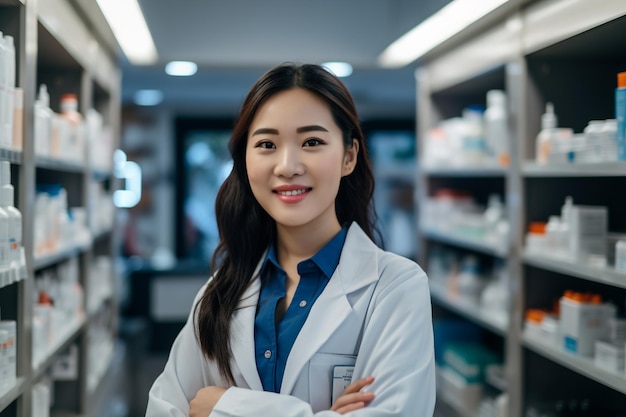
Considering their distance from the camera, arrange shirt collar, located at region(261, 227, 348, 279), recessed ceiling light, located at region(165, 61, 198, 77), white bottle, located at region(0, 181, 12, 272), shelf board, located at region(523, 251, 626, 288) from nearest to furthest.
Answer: shirt collar, located at region(261, 227, 348, 279) → white bottle, located at region(0, 181, 12, 272) → shelf board, located at region(523, 251, 626, 288) → recessed ceiling light, located at region(165, 61, 198, 77)

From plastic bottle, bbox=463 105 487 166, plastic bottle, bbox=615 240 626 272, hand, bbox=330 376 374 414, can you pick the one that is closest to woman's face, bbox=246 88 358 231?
hand, bbox=330 376 374 414

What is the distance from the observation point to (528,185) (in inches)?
123

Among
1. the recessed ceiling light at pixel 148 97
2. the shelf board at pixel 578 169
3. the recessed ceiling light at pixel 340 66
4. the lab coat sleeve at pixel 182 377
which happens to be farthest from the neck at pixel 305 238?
the recessed ceiling light at pixel 148 97

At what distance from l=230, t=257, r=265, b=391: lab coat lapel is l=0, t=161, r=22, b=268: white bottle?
2.96ft

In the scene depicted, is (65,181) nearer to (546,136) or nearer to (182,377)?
(182,377)

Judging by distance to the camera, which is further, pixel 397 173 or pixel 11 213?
pixel 397 173

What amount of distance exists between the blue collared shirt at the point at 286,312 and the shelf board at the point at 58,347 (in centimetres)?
127

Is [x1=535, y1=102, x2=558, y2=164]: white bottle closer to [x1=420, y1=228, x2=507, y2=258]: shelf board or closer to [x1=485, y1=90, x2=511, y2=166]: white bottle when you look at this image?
[x1=485, y1=90, x2=511, y2=166]: white bottle

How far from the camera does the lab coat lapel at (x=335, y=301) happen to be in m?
1.54

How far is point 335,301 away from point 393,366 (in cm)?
22

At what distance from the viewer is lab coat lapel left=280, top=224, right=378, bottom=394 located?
154cm

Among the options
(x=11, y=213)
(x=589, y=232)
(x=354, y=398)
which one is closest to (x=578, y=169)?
(x=589, y=232)

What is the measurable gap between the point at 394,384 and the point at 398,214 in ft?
25.8

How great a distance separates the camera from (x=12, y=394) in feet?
7.14
